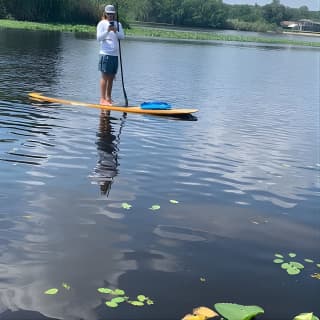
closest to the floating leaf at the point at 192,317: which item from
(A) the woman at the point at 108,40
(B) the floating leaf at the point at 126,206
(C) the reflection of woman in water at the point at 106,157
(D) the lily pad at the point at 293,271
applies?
(D) the lily pad at the point at 293,271

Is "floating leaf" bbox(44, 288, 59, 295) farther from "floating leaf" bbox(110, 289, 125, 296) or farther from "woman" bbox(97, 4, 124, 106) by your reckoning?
"woman" bbox(97, 4, 124, 106)

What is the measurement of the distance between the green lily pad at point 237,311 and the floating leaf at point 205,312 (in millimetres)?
57

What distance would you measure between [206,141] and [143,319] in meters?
6.77

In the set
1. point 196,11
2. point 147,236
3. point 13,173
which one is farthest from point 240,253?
point 196,11

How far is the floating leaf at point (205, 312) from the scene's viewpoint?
13.9 feet

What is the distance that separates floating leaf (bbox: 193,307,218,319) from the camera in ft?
13.9

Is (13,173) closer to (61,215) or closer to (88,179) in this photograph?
(88,179)

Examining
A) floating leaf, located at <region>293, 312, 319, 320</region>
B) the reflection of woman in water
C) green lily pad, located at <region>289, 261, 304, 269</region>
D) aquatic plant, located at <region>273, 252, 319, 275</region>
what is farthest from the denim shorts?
floating leaf, located at <region>293, 312, 319, 320</region>

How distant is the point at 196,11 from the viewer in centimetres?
14362

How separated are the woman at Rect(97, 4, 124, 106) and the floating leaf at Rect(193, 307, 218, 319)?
9.01 metres

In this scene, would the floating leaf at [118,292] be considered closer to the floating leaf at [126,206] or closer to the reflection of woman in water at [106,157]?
the floating leaf at [126,206]

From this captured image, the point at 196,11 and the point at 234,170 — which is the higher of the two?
the point at 196,11

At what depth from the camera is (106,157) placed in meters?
8.75

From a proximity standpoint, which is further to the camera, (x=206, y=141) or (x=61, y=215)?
(x=206, y=141)
